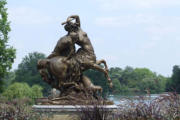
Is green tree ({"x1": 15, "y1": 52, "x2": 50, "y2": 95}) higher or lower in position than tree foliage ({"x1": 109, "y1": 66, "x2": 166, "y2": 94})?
higher

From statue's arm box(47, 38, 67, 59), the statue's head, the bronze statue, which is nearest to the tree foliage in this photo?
the bronze statue

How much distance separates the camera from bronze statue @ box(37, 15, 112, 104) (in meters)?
10.7

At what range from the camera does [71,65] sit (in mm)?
10812

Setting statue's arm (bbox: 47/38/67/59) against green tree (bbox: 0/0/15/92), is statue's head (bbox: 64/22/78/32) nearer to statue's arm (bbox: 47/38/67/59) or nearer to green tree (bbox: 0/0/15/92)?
statue's arm (bbox: 47/38/67/59)

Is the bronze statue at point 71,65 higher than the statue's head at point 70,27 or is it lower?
lower

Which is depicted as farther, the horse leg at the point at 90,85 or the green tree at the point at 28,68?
the green tree at the point at 28,68

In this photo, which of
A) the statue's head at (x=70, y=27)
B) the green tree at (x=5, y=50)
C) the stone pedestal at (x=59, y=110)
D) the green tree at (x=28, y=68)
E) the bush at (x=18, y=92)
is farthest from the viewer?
the green tree at (x=28, y=68)

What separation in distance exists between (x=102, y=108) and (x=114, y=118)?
79 centimetres

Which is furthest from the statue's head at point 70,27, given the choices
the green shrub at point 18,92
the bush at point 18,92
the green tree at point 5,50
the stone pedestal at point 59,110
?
the green shrub at point 18,92

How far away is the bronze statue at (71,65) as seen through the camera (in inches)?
422

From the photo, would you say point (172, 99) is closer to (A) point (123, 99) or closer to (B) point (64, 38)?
(A) point (123, 99)

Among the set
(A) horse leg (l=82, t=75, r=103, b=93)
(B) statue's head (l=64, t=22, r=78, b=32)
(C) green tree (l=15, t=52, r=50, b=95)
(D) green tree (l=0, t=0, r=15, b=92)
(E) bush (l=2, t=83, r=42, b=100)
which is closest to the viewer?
(A) horse leg (l=82, t=75, r=103, b=93)

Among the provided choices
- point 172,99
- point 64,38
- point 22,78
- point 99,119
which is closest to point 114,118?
point 99,119

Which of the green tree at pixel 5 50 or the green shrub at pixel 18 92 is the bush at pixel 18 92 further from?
the green tree at pixel 5 50
